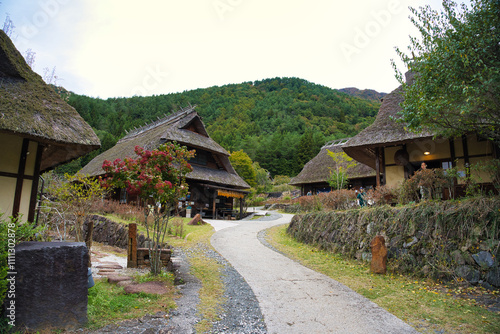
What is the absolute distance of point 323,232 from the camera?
1012cm

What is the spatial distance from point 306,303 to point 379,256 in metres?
2.90

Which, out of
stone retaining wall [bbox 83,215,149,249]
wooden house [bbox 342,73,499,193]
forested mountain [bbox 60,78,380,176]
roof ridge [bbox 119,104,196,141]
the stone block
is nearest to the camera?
the stone block

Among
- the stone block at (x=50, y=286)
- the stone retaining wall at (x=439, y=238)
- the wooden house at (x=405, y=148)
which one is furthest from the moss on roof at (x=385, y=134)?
the stone block at (x=50, y=286)

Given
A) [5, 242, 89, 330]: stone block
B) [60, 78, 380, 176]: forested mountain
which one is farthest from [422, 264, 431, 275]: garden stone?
[60, 78, 380, 176]: forested mountain

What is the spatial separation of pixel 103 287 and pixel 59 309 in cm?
150

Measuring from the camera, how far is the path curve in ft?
13.1

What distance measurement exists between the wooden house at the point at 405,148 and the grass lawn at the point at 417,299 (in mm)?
5349

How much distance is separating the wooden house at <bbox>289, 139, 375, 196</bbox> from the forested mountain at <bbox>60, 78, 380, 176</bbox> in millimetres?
21355

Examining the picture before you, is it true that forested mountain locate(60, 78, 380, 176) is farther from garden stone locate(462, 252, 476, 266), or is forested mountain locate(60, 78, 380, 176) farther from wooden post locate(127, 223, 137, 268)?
garden stone locate(462, 252, 476, 266)

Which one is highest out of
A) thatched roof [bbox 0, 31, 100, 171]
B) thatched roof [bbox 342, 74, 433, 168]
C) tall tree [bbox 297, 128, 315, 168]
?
tall tree [bbox 297, 128, 315, 168]

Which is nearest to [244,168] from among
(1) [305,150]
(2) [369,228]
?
(1) [305,150]

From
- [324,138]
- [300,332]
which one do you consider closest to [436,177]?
[300,332]

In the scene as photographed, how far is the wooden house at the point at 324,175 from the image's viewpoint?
71.3 feet

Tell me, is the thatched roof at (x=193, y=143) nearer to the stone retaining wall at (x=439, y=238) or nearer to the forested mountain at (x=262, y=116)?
the stone retaining wall at (x=439, y=238)
